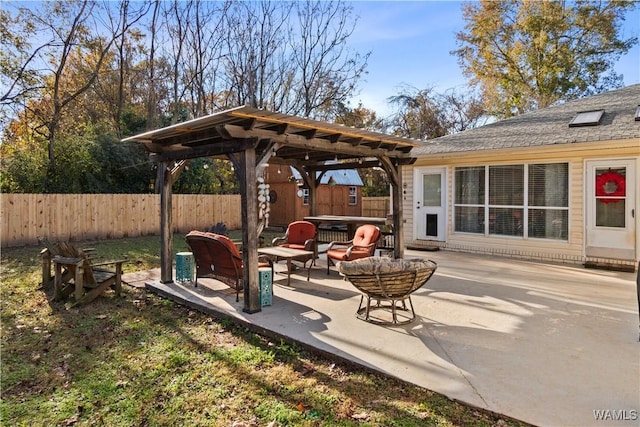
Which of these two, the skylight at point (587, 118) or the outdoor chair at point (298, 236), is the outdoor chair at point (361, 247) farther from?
the skylight at point (587, 118)

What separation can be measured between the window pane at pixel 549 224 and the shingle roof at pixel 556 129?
152cm

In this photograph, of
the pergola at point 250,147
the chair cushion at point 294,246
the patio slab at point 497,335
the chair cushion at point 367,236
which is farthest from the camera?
the chair cushion at point 294,246

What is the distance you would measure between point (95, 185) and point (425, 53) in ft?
37.4

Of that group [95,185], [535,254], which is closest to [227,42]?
[95,185]

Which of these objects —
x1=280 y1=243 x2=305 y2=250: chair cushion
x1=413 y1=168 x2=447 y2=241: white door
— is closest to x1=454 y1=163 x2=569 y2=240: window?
x1=413 y1=168 x2=447 y2=241: white door

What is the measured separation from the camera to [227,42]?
658 inches

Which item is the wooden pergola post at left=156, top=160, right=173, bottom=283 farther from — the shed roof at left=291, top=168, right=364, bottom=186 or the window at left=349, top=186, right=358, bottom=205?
the window at left=349, top=186, right=358, bottom=205

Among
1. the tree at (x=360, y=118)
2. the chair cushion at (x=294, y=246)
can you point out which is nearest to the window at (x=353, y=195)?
the tree at (x=360, y=118)

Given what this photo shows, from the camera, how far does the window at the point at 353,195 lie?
1908 centimetres

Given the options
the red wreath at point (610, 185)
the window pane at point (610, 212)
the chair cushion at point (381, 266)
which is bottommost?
the chair cushion at point (381, 266)

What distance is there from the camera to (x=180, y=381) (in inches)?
122

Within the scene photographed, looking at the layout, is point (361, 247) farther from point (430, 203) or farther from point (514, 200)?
point (514, 200)

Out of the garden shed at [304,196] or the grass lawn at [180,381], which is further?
the garden shed at [304,196]

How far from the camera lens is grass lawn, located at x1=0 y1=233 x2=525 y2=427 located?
259 centimetres
